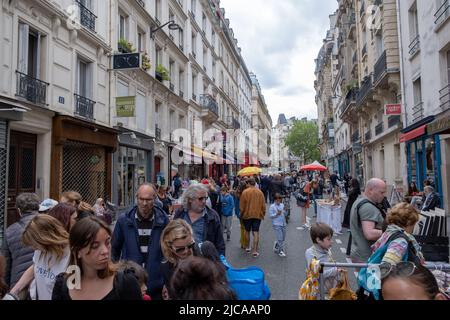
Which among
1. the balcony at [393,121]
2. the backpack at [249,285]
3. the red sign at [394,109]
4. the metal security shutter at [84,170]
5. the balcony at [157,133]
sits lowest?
the backpack at [249,285]

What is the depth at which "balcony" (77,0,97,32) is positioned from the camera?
12.8 meters

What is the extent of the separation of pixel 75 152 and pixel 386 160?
17.7 metres

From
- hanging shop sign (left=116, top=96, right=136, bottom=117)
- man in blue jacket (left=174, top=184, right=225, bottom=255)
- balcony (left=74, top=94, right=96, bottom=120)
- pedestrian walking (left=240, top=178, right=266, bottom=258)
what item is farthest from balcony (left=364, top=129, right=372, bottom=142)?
man in blue jacket (left=174, top=184, right=225, bottom=255)

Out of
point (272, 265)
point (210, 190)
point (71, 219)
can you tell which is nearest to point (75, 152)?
point (210, 190)

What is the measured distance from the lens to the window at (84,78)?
1334 centimetres

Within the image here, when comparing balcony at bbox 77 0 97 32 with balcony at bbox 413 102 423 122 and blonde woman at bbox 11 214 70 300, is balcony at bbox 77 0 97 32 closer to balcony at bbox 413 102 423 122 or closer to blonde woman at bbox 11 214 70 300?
blonde woman at bbox 11 214 70 300

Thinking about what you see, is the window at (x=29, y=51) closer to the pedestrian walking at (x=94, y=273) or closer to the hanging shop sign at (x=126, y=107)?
the hanging shop sign at (x=126, y=107)

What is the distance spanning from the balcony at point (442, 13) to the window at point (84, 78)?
12970 mm

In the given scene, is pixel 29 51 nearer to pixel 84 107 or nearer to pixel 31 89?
pixel 31 89

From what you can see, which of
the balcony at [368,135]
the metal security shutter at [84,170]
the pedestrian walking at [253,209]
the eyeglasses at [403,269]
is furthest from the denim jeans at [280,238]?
the balcony at [368,135]

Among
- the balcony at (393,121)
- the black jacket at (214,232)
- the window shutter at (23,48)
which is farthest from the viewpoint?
the balcony at (393,121)

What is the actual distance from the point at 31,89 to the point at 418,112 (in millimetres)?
15205

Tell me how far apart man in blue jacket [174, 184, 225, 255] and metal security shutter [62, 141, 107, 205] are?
920cm
